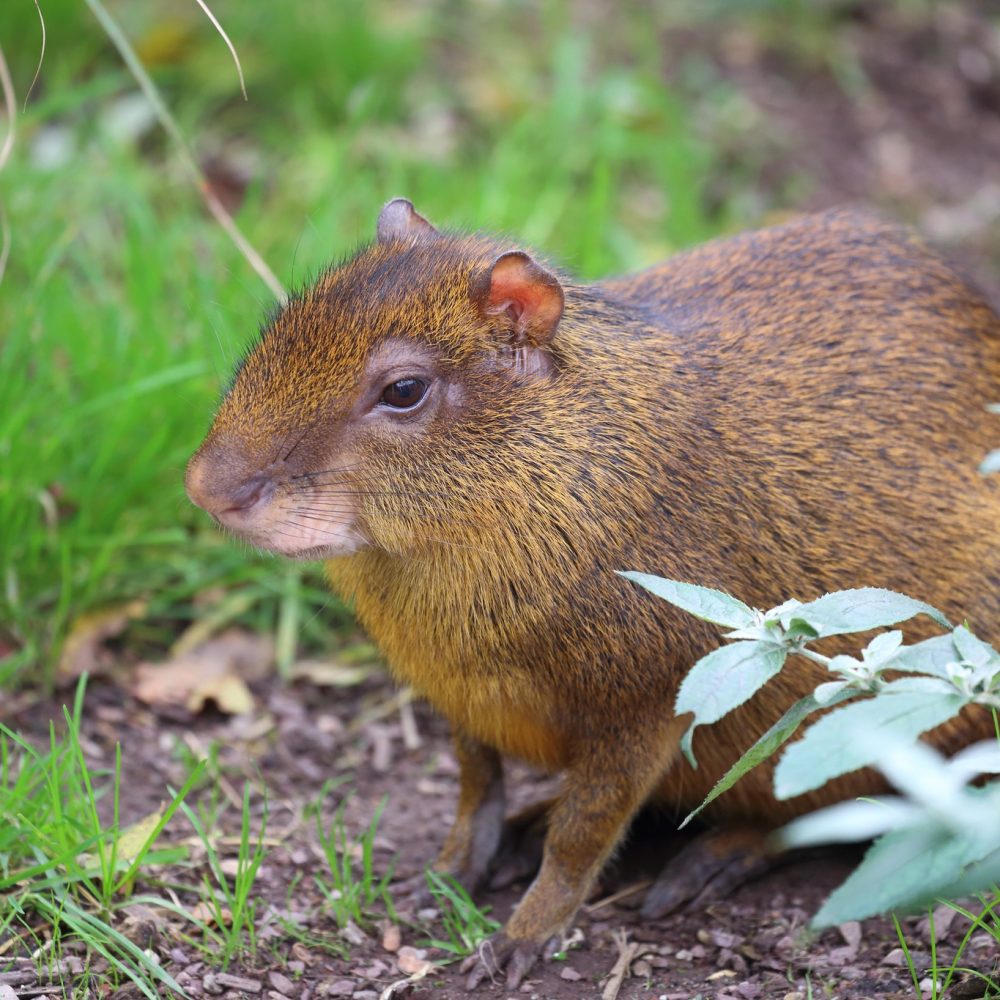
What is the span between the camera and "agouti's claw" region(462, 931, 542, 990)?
12.0ft

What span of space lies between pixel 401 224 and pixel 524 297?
538mm

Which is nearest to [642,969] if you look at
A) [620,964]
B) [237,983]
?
[620,964]

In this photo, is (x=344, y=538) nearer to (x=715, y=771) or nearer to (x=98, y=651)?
(x=715, y=771)

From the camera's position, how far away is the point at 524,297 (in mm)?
3586

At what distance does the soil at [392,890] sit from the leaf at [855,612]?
101 cm

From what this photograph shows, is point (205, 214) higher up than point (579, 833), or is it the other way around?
point (205, 214)

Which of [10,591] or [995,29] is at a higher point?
[995,29]

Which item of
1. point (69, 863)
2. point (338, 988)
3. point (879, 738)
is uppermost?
point (879, 738)

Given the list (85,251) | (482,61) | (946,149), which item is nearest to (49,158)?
(85,251)

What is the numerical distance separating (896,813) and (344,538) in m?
1.84

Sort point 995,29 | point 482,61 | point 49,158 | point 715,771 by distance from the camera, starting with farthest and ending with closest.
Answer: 1. point 995,29
2. point 482,61
3. point 49,158
4. point 715,771

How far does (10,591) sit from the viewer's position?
181 inches

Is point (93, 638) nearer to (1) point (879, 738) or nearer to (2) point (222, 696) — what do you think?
(2) point (222, 696)

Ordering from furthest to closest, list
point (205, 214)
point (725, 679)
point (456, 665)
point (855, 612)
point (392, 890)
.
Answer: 1. point (205, 214)
2. point (392, 890)
3. point (456, 665)
4. point (855, 612)
5. point (725, 679)
